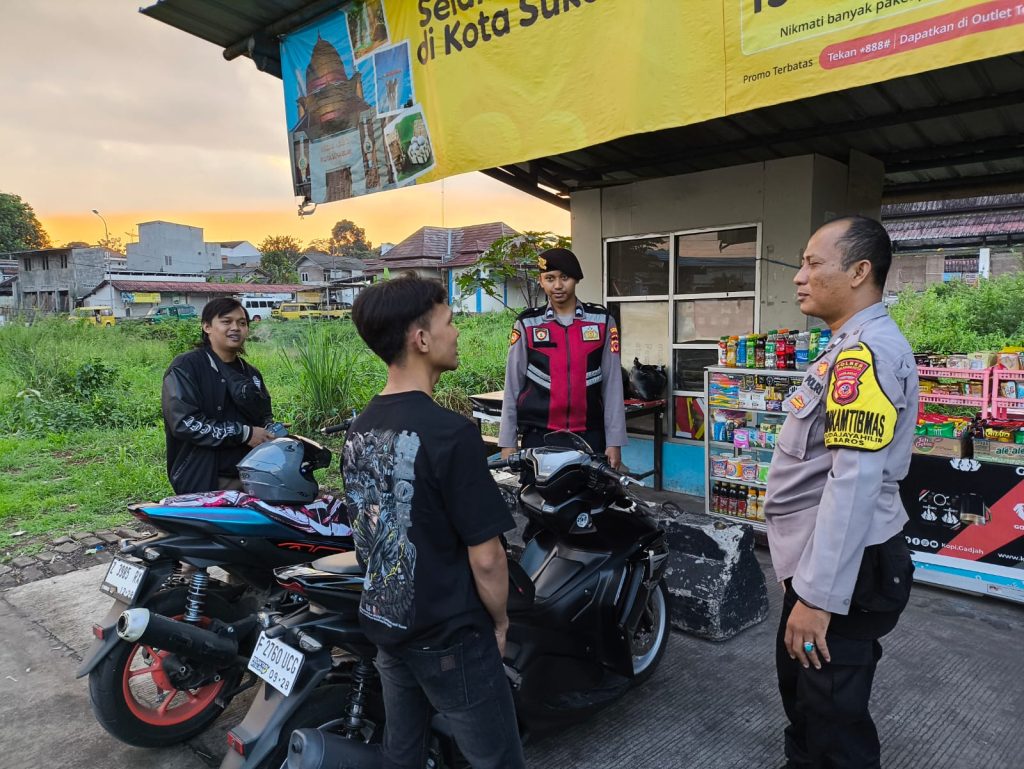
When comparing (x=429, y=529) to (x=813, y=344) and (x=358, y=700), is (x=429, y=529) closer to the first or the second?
(x=358, y=700)

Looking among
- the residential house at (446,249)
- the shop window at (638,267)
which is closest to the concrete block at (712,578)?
the shop window at (638,267)

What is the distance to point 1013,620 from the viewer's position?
349cm

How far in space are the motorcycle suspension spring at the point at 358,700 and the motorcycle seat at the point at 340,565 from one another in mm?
298

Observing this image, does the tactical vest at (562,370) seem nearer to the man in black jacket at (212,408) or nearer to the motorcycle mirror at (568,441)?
the motorcycle mirror at (568,441)

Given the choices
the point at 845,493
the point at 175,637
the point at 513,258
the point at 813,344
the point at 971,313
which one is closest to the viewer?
the point at 845,493

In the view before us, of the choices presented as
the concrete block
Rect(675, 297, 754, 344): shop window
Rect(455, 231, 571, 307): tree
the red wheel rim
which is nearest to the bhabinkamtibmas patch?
the concrete block

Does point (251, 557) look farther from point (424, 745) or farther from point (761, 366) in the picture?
point (761, 366)

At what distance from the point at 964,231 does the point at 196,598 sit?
1059cm

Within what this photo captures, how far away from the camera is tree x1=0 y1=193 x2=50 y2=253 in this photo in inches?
1907

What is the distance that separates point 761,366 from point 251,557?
3405 mm

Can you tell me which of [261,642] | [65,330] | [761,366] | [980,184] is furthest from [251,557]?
[65,330]

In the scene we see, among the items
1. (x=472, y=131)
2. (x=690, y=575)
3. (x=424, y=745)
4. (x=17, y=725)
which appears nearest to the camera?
(x=424, y=745)

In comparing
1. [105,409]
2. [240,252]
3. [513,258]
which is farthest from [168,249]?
[513,258]

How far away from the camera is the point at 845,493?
5.55ft
